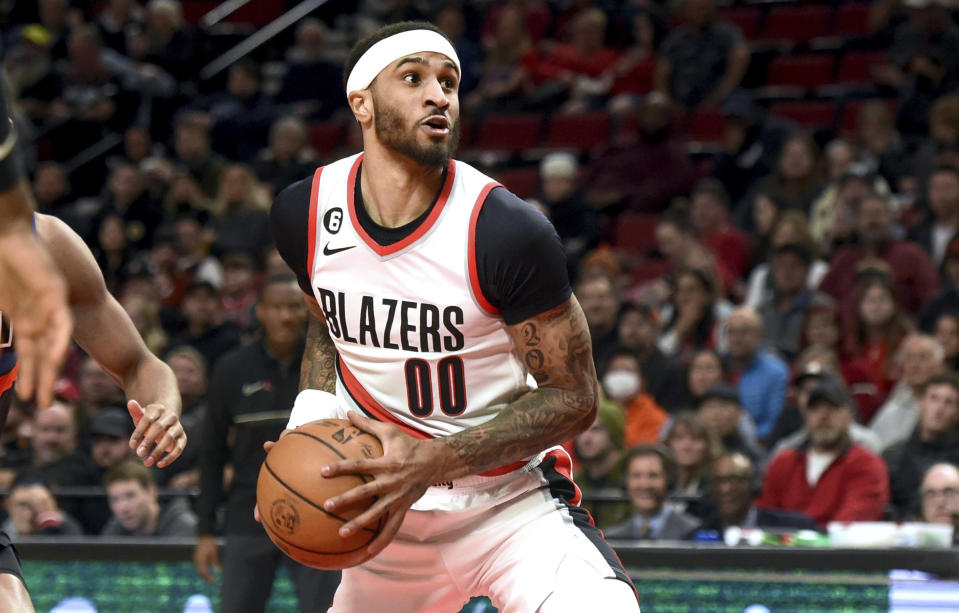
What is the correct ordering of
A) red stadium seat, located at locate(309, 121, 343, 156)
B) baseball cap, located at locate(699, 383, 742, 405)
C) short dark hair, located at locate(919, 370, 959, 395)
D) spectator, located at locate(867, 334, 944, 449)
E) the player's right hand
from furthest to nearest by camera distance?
red stadium seat, located at locate(309, 121, 343, 156)
baseball cap, located at locate(699, 383, 742, 405)
spectator, located at locate(867, 334, 944, 449)
short dark hair, located at locate(919, 370, 959, 395)
the player's right hand

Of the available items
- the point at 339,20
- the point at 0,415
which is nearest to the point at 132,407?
the point at 0,415

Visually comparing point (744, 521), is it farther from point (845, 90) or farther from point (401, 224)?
point (845, 90)

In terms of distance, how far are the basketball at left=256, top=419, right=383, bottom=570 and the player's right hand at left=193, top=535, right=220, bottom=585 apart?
9.55 feet

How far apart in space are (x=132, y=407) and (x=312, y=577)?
2.46 metres

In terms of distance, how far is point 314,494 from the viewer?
140 inches

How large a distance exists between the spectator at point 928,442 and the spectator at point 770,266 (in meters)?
2.10

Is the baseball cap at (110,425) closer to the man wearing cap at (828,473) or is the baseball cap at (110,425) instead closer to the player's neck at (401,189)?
the man wearing cap at (828,473)

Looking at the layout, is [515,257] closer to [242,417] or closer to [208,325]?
[242,417]

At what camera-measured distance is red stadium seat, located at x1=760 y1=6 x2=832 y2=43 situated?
1294cm

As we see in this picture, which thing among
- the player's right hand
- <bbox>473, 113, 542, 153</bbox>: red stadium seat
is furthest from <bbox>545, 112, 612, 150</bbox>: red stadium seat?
the player's right hand

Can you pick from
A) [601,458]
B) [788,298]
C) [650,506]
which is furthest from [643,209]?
[650,506]

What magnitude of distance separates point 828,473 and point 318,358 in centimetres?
380

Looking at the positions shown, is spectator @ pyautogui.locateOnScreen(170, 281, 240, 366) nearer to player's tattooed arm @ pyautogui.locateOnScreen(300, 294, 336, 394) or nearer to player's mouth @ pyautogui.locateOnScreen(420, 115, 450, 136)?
player's tattooed arm @ pyautogui.locateOnScreen(300, 294, 336, 394)

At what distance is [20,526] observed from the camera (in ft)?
24.8
